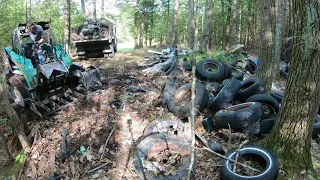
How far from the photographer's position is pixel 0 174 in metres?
5.21

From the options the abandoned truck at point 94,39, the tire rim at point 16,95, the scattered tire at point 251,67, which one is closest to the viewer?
the tire rim at point 16,95

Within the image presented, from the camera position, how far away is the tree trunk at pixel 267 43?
6988mm

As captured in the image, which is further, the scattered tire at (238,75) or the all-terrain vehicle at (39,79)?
the scattered tire at (238,75)

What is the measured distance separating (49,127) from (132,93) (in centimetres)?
247

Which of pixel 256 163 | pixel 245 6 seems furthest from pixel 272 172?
pixel 245 6

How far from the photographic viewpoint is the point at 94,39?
12812 millimetres

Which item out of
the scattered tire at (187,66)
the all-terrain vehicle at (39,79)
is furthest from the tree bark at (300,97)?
the all-terrain vehicle at (39,79)

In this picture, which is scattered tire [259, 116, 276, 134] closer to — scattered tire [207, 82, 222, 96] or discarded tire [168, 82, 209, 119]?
discarded tire [168, 82, 209, 119]

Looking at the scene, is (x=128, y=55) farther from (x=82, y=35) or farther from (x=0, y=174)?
(x=0, y=174)

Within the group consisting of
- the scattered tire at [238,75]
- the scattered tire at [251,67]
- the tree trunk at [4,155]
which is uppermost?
the scattered tire at [251,67]

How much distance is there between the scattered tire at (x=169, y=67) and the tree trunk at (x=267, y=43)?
10.1 ft

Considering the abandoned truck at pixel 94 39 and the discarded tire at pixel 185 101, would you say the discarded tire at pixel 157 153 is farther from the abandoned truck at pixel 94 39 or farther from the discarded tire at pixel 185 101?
the abandoned truck at pixel 94 39

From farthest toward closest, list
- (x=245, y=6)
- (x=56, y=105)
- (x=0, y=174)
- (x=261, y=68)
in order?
(x=245, y=6)
(x=261, y=68)
(x=56, y=105)
(x=0, y=174)

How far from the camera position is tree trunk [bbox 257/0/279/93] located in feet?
22.9
